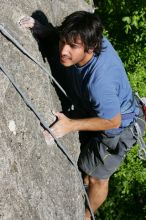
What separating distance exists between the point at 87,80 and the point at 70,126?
0.51 meters

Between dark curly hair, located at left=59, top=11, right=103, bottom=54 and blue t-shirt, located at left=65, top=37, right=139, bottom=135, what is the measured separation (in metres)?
0.21

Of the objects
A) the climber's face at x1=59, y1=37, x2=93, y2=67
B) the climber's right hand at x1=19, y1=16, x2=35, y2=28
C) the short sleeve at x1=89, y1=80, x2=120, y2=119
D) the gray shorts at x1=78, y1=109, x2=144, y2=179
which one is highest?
the climber's right hand at x1=19, y1=16, x2=35, y2=28

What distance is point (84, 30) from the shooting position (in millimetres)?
4328

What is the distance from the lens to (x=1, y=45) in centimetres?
423

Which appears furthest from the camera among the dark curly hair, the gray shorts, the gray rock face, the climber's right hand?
the gray shorts

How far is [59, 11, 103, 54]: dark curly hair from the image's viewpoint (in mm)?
4281

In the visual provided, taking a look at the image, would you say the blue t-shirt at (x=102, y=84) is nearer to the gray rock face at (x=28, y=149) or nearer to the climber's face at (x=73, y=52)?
the climber's face at (x=73, y=52)

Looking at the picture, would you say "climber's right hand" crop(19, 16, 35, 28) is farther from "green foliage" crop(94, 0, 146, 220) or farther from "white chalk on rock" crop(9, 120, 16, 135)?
"green foliage" crop(94, 0, 146, 220)

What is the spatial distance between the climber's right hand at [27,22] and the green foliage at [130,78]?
3009 millimetres

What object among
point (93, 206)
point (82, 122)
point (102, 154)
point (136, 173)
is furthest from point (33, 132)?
point (136, 173)

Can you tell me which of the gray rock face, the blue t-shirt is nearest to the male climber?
the blue t-shirt

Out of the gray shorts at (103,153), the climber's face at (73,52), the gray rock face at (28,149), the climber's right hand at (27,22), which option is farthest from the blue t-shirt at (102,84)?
the climber's right hand at (27,22)

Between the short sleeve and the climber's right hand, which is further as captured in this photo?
the climber's right hand

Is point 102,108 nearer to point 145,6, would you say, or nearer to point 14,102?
point 14,102
